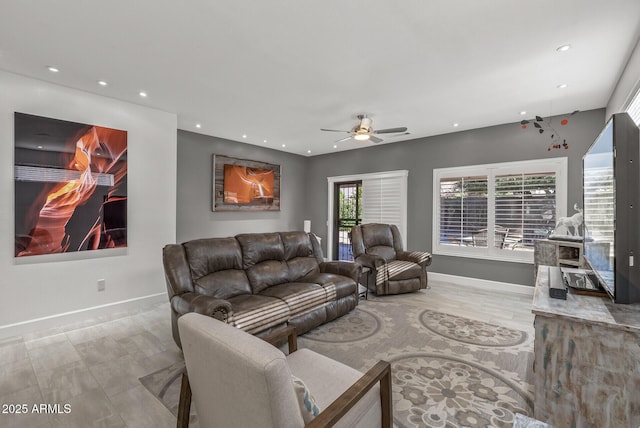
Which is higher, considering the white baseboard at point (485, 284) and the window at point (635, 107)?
the window at point (635, 107)

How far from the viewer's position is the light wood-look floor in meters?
1.84

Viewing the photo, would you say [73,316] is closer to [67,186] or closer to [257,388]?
[67,186]

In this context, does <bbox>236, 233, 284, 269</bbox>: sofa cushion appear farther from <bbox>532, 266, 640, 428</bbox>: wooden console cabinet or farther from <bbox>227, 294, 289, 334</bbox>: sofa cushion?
<bbox>532, 266, 640, 428</bbox>: wooden console cabinet

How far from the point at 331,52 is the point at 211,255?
2331mm

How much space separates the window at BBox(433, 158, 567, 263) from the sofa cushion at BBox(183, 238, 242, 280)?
383 cm

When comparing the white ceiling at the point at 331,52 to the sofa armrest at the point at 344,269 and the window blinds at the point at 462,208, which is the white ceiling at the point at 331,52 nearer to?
the window blinds at the point at 462,208

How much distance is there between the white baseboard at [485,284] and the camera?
446 centimetres

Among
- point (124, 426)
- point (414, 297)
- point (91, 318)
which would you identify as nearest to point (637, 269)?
point (414, 297)

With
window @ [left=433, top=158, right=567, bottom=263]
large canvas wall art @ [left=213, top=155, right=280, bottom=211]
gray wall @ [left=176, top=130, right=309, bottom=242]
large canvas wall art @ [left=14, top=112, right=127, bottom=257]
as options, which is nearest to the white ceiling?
large canvas wall art @ [left=14, top=112, right=127, bottom=257]

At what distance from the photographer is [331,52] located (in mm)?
2592

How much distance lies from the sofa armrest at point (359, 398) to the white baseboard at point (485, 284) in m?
4.19

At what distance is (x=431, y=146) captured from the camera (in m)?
5.42

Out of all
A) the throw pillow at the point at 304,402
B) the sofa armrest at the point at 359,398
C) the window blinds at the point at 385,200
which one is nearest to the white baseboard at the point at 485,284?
the window blinds at the point at 385,200

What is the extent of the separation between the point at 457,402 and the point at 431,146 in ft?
14.7
